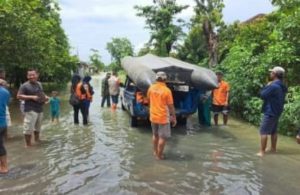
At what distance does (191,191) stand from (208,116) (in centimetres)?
830

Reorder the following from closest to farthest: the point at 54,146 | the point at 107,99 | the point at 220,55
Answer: the point at 54,146 < the point at 107,99 < the point at 220,55

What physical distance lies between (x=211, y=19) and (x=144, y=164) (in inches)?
854

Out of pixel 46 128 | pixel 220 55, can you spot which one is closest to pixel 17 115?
pixel 46 128

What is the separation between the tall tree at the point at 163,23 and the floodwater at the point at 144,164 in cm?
3202

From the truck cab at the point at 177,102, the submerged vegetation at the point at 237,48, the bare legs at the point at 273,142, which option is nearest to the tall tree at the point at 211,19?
the submerged vegetation at the point at 237,48

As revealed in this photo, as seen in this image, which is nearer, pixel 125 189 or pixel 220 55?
pixel 125 189

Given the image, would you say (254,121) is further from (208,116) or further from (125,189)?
(125,189)

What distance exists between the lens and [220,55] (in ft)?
103

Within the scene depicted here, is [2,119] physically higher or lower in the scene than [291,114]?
higher

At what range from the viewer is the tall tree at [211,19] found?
29.1 m

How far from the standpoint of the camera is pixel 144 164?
33.0 ft

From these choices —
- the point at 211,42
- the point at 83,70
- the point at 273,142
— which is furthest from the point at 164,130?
the point at 83,70

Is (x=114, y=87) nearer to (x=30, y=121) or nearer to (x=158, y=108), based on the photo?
(x=30, y=121)

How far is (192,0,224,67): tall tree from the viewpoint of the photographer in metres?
29.1
